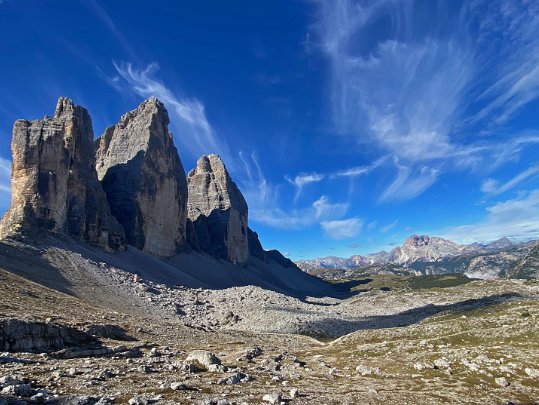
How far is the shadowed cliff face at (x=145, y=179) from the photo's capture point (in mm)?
159625

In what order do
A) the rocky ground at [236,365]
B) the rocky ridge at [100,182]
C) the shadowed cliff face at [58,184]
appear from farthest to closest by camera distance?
the rocky ridge at [100,182] → the shadowed cliff face at [58,184] → the rocky ground at [236,365]

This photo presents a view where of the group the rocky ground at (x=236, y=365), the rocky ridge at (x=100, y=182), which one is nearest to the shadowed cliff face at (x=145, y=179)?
the rocky ridge at (x=100, y=182)

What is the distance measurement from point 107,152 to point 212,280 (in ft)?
257

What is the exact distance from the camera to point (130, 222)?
155000mm

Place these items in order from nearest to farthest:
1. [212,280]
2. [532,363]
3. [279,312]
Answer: [532,363], [279,312], [212,280]

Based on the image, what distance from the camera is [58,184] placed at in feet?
382

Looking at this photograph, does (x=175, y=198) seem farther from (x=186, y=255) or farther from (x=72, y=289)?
(x=72, y=289)

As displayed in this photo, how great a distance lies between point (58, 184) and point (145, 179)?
50.8 m

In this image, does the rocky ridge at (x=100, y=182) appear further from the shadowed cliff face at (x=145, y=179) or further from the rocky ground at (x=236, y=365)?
the rocky ground at (x=236, y=365)

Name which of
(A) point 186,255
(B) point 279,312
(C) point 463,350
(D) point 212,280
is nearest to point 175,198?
(A) point 186,255

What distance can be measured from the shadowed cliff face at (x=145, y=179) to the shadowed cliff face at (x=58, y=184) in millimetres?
22913

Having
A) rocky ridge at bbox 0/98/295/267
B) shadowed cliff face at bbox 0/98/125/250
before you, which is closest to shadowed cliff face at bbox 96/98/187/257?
rocky ridge at bbox 0/98/295/267

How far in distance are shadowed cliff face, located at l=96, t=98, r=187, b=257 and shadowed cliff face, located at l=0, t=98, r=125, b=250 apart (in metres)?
22.9

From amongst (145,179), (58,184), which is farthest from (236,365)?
(145,179)
